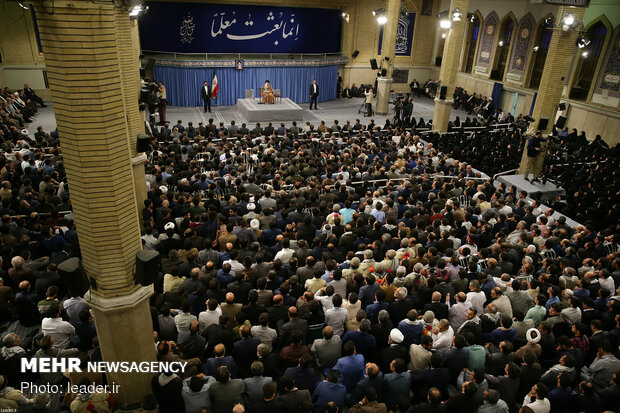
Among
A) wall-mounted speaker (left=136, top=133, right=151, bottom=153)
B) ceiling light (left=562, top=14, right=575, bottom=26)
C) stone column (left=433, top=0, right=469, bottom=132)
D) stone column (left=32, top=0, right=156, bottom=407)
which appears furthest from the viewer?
stone column (left=433, top=0, right=469, bottom=132)

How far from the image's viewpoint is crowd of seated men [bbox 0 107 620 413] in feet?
14.0

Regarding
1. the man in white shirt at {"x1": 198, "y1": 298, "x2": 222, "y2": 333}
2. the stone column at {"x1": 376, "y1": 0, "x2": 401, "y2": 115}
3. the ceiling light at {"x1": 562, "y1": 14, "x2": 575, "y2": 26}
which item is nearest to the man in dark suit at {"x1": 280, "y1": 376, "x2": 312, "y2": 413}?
the man in white shirt at {"x1": 198, "y1": 298, "x2": 222, "y2": 333}

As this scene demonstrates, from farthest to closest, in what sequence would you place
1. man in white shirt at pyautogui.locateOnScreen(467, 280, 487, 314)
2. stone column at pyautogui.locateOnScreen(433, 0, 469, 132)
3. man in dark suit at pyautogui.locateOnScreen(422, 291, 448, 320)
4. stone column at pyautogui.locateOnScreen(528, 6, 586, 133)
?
stone column at pyautogui.locateOnScreen(433, 0, 469, 132) → stone column at pyautogui.locateOnScreen(528, 6, 586, 133) → man in white shirt at pyautogui.locateOnScreen(467, 280, 487, 314) → man in dark suit at pyautogui.locateOnScreen(422, 291, 448, 320)

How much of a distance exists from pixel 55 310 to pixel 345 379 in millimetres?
3346

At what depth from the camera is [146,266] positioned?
13.4ft

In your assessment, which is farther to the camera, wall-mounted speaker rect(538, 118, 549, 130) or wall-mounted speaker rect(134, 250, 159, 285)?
wall-mounted speaker rect(538, 118, 549, 130)

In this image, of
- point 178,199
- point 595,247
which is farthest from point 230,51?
point 595,247

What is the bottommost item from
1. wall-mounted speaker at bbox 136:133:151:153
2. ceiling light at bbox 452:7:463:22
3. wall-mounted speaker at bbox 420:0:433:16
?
wall-mounted speaker at bbox 136:133:151:153

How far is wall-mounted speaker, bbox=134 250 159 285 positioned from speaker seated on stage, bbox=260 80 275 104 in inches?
579

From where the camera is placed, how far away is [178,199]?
790 centimetres

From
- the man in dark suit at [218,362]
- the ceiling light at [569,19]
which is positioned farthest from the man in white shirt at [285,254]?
the ceiling light at [569,19]

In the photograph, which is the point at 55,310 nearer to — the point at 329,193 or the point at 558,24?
the point at 329,193

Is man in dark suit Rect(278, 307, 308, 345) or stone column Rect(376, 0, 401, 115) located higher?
stone column Rect(376, 0, 401, 115)

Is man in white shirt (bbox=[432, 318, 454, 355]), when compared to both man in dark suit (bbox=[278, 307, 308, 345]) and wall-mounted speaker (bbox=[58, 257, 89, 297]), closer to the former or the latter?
man in dark suit (bbox=[278, 307, 308, 345])
